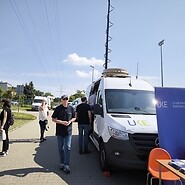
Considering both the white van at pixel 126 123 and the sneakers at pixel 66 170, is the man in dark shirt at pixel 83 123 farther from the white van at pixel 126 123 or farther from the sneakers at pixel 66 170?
the sneakers at pixel 66 170

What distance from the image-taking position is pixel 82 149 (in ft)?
32.0

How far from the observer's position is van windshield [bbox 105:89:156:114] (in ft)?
24.7

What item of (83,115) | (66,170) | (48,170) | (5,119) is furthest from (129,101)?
(5,119)

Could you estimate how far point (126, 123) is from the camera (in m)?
6.48

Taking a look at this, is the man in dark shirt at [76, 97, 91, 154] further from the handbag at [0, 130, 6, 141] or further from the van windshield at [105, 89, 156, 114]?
the handbag at [0, 130, 6, 141]

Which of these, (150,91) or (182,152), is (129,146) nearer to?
(182,152)

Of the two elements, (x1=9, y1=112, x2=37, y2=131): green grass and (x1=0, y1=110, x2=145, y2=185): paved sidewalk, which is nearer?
(x1=0, y1=110, x2=145, y2=185): paved sidewalk

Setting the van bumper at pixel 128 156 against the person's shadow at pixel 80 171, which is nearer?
the van bumper at pixel 128 156

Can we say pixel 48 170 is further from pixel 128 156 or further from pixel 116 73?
pixel 116 73

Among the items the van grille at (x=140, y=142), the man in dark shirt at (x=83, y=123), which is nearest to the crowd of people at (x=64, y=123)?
the man in dark shirt at (x=83, y=123)

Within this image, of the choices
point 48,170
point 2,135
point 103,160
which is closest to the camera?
point 103,160

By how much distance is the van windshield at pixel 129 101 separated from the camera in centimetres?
752

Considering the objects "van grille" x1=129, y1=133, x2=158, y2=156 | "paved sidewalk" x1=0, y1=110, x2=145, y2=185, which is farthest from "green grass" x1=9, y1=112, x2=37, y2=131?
"van grille" x1=129, y1=133, x2=158, y2=156

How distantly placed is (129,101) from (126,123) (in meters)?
1.47
